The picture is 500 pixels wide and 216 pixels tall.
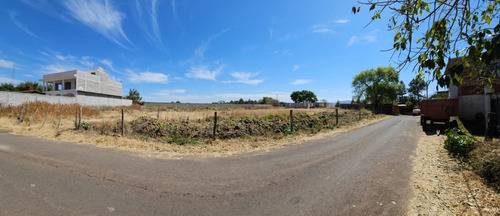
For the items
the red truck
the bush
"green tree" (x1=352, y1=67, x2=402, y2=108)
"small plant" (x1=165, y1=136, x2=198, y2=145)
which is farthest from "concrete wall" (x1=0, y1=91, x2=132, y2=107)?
"green tree" (x1=352, y1=67, x2=402, y2=108)

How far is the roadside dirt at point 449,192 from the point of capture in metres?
3.07

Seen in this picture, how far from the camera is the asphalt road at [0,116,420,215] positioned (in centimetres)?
296

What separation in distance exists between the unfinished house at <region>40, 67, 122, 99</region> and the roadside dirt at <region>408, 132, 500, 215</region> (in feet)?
158

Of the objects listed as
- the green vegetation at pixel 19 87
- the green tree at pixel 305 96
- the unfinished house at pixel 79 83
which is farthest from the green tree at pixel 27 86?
the green tree at pixel 305 96

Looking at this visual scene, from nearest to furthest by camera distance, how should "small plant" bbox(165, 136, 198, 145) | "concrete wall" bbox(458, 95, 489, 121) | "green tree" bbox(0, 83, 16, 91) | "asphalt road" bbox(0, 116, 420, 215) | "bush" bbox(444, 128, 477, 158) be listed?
"asphalt road" bbox(0, 116, 420, 215), "bush" bbox(444, 128, 477, 158), "small plant" bbox(165, 136, 198, 145), "concrete wall" bbox(458, 95, 489, 121), "green tree" bbox(0, 83, 16, 91)

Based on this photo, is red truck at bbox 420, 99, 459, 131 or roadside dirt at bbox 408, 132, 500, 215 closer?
roadside dirt at bbox 408, 132, 500, 215

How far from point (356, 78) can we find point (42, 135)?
54.5m

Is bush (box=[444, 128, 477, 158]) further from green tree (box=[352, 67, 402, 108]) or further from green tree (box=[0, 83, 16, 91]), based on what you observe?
green tree (box=[0, 83, 16, 91])

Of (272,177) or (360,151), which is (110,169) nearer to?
(272,177)

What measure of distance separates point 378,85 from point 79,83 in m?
65.6

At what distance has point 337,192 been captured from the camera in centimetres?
354

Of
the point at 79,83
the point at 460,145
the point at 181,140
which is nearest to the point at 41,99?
the point at 79,83

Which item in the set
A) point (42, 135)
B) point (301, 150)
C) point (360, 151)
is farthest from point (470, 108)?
point (42, 135)

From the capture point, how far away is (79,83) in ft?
127
